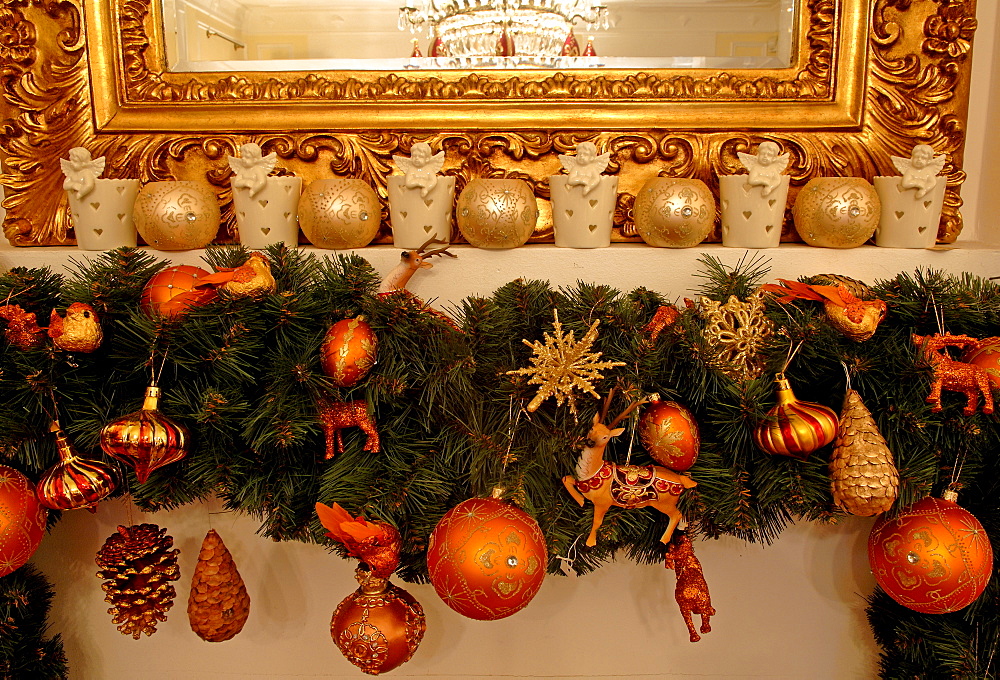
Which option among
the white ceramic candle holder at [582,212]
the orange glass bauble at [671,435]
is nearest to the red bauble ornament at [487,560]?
the orange glass bauble at [671,435]

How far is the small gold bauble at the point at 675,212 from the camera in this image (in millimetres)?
828

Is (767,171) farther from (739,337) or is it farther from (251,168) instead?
(251,168)

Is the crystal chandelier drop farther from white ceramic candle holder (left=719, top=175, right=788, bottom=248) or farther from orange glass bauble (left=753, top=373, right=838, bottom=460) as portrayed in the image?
orange glass bauble (left=753, top=373, right=838, bottom=460)

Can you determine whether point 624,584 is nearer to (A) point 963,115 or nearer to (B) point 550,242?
(B) point 550,242

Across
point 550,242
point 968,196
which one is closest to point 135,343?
point 550,242

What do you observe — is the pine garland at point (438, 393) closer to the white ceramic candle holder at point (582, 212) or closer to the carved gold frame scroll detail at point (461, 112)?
the white ceramic candle holder at point (582, 212)

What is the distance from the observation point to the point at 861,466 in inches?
26.9

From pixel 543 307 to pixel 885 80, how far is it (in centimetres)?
62

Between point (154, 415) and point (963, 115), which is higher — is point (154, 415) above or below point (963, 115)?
below

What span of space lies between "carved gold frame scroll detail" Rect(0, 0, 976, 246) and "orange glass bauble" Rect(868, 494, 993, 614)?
0.41 metres

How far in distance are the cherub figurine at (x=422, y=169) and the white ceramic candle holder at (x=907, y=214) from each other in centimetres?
59

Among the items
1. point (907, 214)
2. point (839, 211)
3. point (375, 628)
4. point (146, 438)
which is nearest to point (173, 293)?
point (146, 438)

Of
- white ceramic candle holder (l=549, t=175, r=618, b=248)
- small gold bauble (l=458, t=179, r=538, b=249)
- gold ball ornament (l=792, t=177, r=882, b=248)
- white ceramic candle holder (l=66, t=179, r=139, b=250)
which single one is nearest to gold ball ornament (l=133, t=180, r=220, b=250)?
white ceramic candle holder (l=66, t=179, r=139, b=250)

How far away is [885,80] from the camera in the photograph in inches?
36.5
